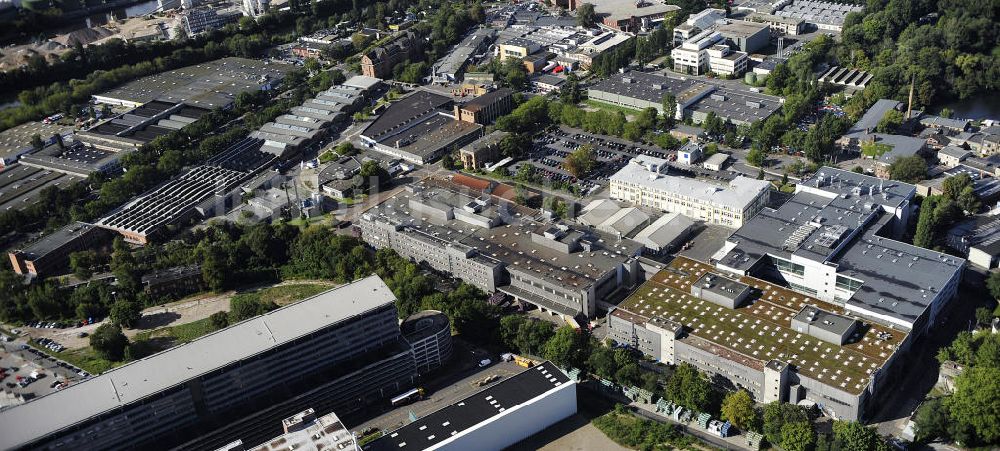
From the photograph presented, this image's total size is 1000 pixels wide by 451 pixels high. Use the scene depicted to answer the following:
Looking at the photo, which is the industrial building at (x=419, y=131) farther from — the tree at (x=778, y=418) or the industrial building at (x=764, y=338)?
the tree at (x=778, y=418)

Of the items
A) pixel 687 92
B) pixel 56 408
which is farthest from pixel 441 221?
pixel 687 92

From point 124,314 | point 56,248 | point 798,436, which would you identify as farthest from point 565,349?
point 56,248

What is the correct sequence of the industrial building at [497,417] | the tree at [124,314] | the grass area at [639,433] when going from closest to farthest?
1. the industrial building at [497,417]
2. the grass area at [639,433]
3. the tree at [124,314]

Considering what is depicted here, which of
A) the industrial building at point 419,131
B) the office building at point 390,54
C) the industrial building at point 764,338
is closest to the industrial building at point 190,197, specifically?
the industrial building at point 419,131

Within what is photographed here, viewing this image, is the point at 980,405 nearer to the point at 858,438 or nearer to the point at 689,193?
the point at 858,438

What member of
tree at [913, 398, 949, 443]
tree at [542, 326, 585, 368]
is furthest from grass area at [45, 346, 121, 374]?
tree at [913, 398, 949, 443]

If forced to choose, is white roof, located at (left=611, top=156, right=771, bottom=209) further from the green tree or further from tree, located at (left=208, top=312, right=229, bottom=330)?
tree, located at (left=208, top=312, right=229, bottom=330)
